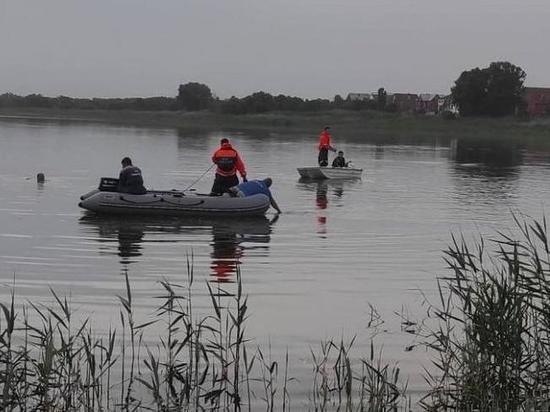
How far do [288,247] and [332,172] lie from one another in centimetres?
1348

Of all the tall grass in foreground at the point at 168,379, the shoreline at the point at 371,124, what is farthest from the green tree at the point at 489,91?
the tall grass in foreground at the point at 168,379

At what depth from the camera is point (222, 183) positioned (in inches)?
739

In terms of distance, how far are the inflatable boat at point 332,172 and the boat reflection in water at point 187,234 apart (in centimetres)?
948

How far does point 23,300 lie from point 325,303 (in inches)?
139

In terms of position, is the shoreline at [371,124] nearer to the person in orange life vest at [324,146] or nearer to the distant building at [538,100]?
the distant building at [538,100]

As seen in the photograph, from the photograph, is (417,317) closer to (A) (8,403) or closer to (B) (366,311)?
(B) (366,311)

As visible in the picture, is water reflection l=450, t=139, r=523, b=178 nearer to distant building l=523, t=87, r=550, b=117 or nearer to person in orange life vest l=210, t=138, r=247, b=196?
person in orange life vest l=210, t=138, r=247, b=196

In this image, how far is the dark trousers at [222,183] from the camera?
1872 centimetres

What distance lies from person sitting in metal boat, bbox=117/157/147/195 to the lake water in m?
0.78

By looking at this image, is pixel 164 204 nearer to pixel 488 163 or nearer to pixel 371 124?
pixel 488 163

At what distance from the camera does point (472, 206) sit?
71.8 ft

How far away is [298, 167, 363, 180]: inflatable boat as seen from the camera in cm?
2773

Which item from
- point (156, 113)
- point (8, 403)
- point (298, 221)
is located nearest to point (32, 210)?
point (298, 221)

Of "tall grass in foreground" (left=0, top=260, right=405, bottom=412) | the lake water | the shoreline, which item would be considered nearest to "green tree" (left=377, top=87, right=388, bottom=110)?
the shoreline
